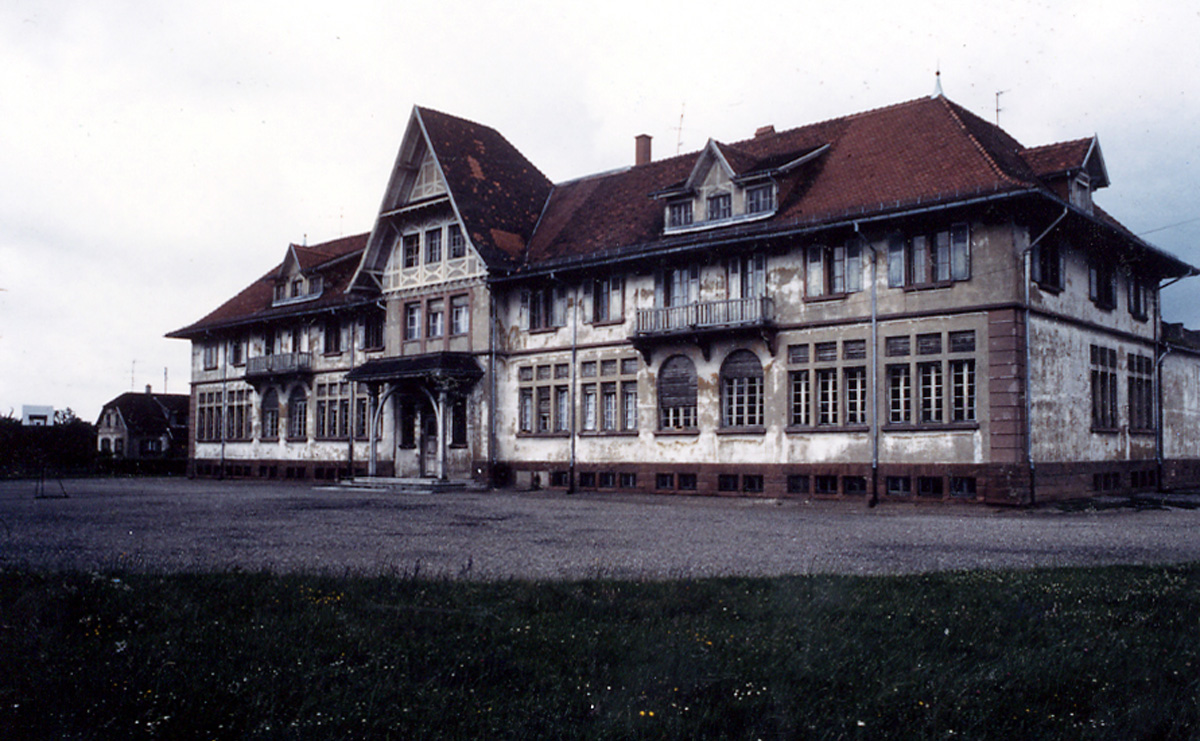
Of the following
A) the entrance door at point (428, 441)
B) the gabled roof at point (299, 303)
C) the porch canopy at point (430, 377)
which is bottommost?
the entrance door at point (428, 441)

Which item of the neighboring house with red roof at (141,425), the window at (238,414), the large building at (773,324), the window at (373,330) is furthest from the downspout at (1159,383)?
the neighboring house with red roof at (141,425)

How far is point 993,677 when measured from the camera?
18.7 ft

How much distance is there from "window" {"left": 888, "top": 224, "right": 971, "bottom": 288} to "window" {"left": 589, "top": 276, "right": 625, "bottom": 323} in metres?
9.01

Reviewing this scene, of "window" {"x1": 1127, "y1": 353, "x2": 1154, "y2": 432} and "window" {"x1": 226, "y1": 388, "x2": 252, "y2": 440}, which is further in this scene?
"window" {"x1": 226, "y1": 388, "x2": 252, "y2": 440}

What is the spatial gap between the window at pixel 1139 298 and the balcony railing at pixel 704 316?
38.9ft

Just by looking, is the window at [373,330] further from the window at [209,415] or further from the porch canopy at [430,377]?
the window at [209,415]

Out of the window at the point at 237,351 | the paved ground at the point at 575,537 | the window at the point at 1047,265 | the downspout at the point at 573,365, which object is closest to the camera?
the paved ground at the point at 575,537

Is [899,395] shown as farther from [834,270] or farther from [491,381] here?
[491,381]

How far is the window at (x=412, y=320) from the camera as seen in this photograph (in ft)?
120

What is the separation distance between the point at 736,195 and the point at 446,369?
11448mm

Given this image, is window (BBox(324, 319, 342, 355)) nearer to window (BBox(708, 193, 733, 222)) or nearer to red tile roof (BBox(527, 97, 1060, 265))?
red tile roof (BBox(527, 97, 1060, 265))

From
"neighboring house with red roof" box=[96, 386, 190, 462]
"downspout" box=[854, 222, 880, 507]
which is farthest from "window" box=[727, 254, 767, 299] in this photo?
"neighboring house with red roof" box=[96, 386, 190, 462]

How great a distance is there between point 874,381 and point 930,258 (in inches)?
130

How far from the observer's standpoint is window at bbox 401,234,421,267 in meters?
36.7
